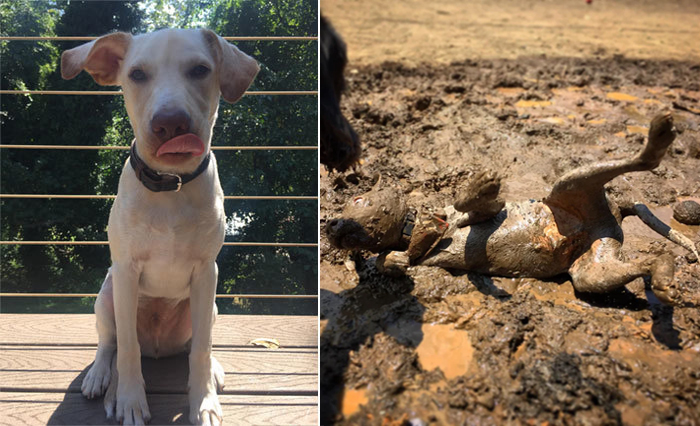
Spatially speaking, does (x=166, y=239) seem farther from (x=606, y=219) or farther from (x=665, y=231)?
(x=665, y=231)

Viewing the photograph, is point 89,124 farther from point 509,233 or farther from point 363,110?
point 363,110

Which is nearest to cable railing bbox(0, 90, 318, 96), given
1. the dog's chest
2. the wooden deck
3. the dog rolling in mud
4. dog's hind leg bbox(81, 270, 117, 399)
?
the dog rolling in mud

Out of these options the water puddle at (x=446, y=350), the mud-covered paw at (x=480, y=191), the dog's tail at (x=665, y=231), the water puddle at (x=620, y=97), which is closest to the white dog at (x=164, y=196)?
the water puddle at (x=446, y=350)

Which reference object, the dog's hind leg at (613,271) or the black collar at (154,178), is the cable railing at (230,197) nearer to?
the black collar at (154,178)

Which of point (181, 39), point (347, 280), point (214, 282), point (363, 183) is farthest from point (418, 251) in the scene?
point (181, 39)

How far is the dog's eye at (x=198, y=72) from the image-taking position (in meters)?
1.67

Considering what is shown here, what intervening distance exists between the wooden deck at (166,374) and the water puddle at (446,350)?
0.41 m

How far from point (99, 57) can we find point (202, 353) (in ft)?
3.30


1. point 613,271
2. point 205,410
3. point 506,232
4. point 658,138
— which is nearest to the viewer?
point 205,410

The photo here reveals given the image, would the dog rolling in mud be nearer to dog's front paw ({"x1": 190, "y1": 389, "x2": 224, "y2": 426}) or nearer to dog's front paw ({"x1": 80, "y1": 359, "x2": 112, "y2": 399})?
dog's front paw ({"x1": 190, "y1": 389, "x2": 224, "y2": 426})

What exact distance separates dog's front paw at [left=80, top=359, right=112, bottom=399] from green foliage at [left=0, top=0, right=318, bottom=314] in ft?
2.00

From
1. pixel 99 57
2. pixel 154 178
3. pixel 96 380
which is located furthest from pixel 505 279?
pixel 99 57

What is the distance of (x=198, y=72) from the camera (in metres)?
1.68

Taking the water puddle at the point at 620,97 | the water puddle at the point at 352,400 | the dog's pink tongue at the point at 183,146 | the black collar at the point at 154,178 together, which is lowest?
the water puddle at the point at 620,97
